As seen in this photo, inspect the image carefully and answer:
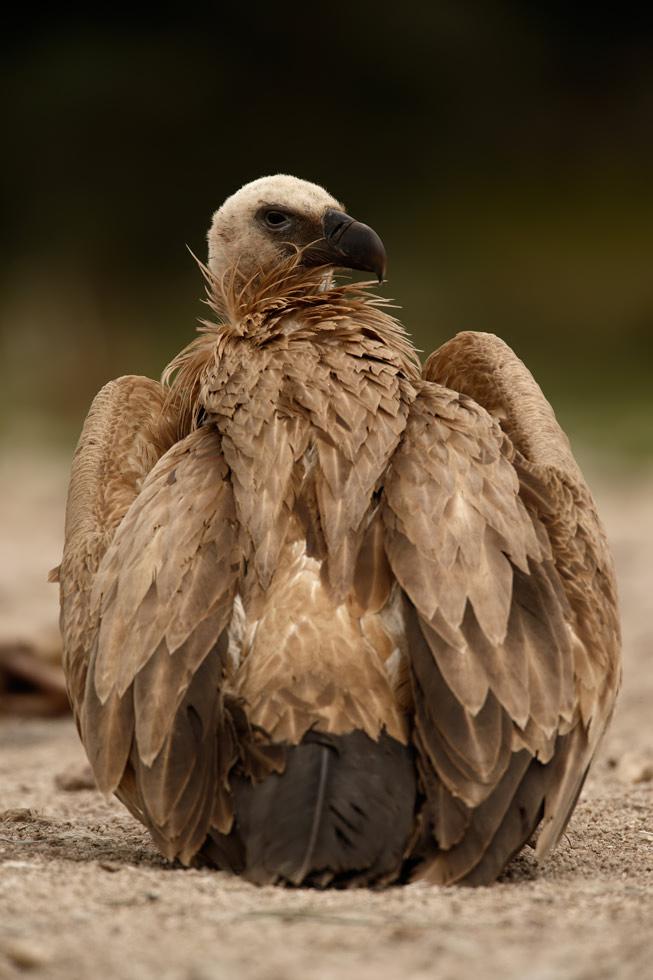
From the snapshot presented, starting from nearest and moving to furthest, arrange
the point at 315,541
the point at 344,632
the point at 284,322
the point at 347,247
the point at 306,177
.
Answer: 1. the point at 344,632
2. the point at 315,541
3. the point at 284,322
4. the point at 347,247
5. the point at 306,177

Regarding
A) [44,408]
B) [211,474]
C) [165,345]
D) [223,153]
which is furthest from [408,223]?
[211,474]

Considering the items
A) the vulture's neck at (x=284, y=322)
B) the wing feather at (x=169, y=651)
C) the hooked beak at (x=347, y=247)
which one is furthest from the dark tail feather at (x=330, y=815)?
the hooked beak at (x=347, y=247)

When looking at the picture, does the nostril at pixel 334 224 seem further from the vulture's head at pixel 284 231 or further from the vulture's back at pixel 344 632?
the vulture's back at pixel 344 632

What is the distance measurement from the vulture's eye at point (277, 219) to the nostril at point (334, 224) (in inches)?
7.2

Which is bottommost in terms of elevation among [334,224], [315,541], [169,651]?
[169,651]

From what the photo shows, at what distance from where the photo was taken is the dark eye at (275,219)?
7.13 metres

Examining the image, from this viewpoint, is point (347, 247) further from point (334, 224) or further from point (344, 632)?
point (344, 632)

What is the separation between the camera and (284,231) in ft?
23.3

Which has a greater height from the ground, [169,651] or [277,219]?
[277,219]

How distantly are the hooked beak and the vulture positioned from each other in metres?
0.76

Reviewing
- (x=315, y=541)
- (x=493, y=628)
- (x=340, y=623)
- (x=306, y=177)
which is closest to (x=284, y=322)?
(x=315, y=541)

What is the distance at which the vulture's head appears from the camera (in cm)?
689

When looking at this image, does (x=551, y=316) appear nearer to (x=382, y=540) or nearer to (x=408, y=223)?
(x=408, y=223)

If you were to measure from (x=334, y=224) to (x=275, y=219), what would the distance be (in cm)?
32
